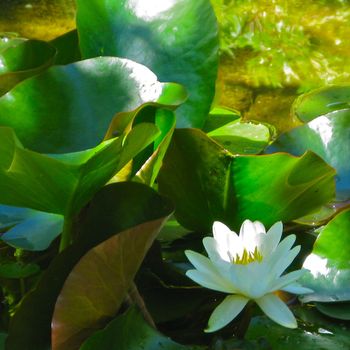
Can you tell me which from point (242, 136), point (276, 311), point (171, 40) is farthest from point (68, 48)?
point (276, 311)

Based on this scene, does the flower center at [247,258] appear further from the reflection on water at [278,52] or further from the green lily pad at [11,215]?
the reflection on water at [278,52]

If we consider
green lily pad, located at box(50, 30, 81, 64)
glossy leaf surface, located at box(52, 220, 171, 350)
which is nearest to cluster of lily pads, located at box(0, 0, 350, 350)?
glossy leaf surface, located at box(52, 220, 171, 350)

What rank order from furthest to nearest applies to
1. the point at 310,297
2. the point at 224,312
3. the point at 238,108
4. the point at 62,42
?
the point at 238,108 → the point at 62,42 → the point at 310,297 → the point at 224,312

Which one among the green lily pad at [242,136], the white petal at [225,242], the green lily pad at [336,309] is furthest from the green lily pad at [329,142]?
the white petal at [225,242]

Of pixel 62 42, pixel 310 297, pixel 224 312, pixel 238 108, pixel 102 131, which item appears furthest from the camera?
pixel 238 108

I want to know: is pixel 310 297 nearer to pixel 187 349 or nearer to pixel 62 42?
pixel 187 349

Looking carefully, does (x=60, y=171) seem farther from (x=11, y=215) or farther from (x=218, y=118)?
(x=218, y=118)

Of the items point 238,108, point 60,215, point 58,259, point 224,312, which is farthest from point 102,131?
point 238,108
